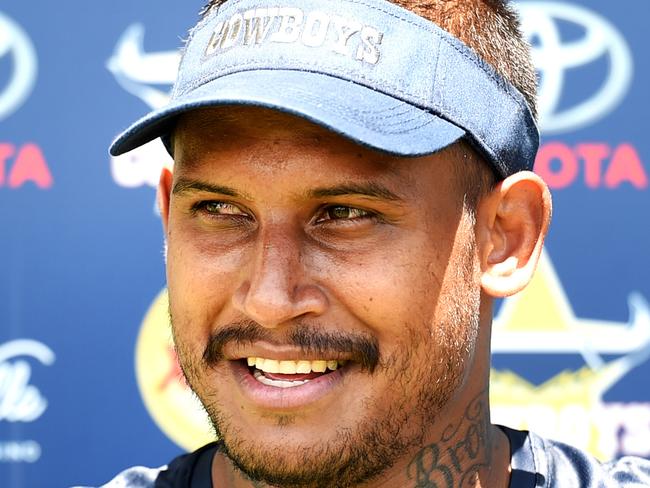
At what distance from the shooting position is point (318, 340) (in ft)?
3.77

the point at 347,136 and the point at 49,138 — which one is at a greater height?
the point at 49,138

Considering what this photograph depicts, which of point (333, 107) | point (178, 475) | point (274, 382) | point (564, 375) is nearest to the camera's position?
point (333, 107)

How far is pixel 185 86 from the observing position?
1.23 metres

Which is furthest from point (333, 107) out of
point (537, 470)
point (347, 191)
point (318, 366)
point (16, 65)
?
point (16, 65)

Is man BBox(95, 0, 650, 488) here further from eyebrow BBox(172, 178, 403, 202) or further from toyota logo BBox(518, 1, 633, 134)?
toyota logo BBox(518, 1, 633, 134)

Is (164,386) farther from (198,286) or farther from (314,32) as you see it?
(314,32)

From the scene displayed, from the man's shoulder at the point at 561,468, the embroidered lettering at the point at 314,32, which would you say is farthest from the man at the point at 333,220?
the man's shoulder at the point at 561,468

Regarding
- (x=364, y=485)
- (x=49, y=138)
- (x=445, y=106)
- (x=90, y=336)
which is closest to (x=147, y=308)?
(x=90, y=336)

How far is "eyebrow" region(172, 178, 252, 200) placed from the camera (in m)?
1.19

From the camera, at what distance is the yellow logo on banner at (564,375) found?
224 cm

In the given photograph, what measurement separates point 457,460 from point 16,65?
1.60m

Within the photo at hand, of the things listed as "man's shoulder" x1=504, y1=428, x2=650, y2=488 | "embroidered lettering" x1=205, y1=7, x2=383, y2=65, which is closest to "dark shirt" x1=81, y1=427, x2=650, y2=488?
"man's shoulder" x1=504, y1=428, x2=650, y2=488

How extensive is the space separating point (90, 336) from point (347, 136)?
1391 millimetres

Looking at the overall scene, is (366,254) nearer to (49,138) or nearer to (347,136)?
(347,136)
